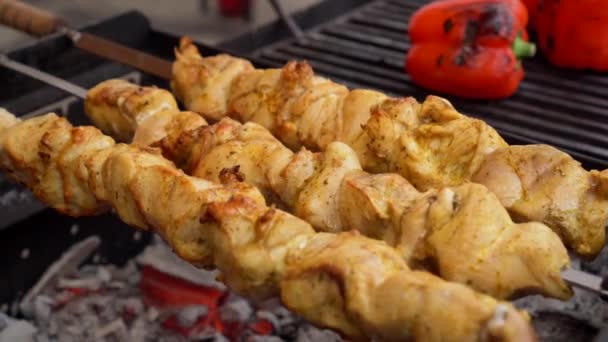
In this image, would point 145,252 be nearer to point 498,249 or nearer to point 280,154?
point 280,154

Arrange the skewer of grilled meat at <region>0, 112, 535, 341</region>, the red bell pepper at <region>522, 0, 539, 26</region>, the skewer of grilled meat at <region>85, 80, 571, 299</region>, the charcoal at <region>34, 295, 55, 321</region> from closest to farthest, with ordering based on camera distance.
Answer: the skewer of grilled meat at <region>0, 112, 535, 341</region>
the skewer of grilled meat at <region>85, 80, 571, 299</region>
the charcoal at <region>34, 295, 55, 321</region>
the red bell pepper at <region>522, 0, 539, 26</region>

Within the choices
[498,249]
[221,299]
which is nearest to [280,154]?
[498,249]

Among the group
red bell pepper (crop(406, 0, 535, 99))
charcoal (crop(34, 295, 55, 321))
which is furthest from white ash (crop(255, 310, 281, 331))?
red bell pepper (crop(406, 0, 535, 99))

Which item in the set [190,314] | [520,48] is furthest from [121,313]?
[520,48]

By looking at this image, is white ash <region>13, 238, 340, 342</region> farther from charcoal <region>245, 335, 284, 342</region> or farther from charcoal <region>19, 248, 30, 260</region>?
charcoal <region>19, 248, 30, 260</region>

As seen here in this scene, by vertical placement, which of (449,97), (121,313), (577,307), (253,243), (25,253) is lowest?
(121,313)

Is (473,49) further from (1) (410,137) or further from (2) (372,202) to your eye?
(2) (372,202)
